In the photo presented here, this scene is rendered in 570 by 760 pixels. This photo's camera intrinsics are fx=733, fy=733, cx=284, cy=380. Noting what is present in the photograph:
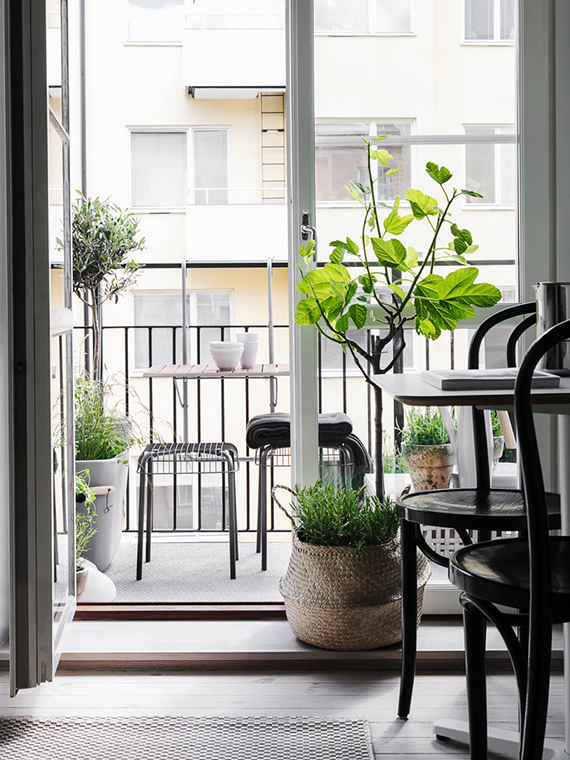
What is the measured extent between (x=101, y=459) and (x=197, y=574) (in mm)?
609

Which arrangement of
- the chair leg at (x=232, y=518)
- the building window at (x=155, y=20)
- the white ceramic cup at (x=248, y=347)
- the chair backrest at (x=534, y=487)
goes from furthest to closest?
the building window at (x=155, y=20)
the white ceramic cup at (x=248, y=347)
the chair leg at (x=232, y=518)
the chair backrest at (x=534, y=487)

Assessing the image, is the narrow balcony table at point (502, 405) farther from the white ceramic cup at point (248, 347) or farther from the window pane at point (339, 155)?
the white ceramic cup at point (248, 347)

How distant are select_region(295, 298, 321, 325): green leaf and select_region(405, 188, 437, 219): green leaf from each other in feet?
1.24

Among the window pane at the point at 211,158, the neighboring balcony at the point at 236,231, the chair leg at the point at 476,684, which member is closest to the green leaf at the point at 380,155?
the chair leg at the point at 476,684

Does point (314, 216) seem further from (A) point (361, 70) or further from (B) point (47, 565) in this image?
(B) point (47, 565)

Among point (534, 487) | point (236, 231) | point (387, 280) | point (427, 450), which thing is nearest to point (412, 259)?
point (387, 280)

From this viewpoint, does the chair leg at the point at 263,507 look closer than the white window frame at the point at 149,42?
Yes

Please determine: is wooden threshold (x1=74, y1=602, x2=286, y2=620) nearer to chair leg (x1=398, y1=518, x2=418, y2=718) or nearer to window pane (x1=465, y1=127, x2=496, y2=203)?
chair leg (x1=398, y1=518, x2=418, y2=718)

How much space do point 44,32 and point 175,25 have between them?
6708 millimetres

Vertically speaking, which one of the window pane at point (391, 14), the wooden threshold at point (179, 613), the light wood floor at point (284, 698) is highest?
the window pane at point (391, 14)

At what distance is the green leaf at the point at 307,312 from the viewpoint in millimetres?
2072

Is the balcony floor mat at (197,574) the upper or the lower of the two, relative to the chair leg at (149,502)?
lower

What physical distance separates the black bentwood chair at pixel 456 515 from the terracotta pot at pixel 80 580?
3.90 ft

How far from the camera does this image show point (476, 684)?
1271 mm
